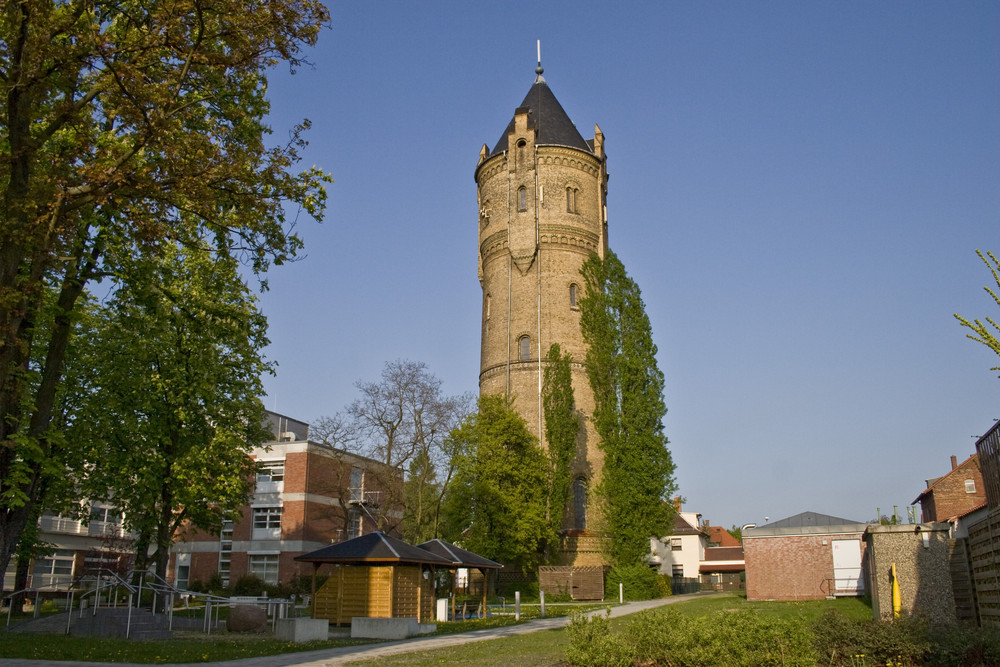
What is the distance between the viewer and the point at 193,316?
13938mm

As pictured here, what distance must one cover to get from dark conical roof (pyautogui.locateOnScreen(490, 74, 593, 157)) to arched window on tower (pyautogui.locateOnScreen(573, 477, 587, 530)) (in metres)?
17.6

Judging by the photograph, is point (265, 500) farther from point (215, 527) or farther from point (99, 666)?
point (99, 666)

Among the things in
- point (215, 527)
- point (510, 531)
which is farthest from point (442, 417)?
Result: point (215, 527)

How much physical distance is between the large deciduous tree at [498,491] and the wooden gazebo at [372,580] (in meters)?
11.8

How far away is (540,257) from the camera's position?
136ft

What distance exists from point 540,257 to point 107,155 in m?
31.6

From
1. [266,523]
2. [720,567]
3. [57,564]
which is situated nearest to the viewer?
[266,523]

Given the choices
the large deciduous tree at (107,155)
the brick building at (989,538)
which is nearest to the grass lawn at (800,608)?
the brick building at (989,538)

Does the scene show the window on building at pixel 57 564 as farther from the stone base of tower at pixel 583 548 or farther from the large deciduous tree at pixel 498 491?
the stone base of tower at pixel 583 548

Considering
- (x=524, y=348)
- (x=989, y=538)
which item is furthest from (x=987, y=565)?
(x=524, y=348)

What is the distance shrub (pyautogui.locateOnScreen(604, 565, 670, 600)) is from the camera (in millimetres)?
36594

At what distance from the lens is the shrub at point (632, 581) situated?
120 feet

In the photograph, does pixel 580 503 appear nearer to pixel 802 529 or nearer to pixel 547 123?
pixel 802 529

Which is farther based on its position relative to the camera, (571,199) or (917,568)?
(571,199)
